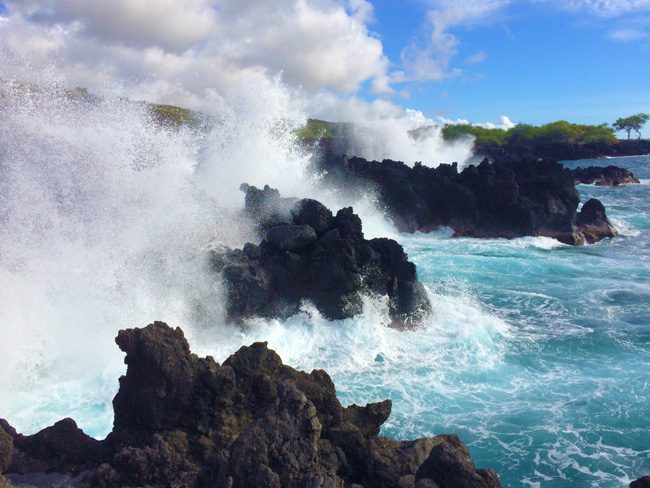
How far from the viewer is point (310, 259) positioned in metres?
13.9

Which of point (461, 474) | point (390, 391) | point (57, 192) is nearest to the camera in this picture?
point (461, 474)

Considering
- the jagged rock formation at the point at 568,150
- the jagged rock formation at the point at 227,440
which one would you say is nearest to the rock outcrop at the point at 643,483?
the jagged rock formation at the point at 227,440

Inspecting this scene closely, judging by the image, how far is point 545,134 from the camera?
103500mm

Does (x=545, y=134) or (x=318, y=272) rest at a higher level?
(x=545, y=134)

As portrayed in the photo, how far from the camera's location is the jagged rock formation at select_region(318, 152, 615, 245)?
2672cm

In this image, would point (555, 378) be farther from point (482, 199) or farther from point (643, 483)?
point (482, 199)

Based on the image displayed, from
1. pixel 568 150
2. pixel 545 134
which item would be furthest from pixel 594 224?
pixel 545 134

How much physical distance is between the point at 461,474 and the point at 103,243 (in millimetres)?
12259

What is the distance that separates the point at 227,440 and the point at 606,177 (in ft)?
173

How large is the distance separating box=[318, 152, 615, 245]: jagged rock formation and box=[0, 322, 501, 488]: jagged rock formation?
73.3 ft

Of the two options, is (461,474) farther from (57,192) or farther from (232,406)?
(57,192)

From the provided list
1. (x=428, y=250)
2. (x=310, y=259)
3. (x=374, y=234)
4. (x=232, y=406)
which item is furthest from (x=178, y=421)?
(x=374, y=234)

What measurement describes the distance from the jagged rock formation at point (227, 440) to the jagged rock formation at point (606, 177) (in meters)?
50.6

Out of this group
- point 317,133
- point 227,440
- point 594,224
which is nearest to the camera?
point 227,440
